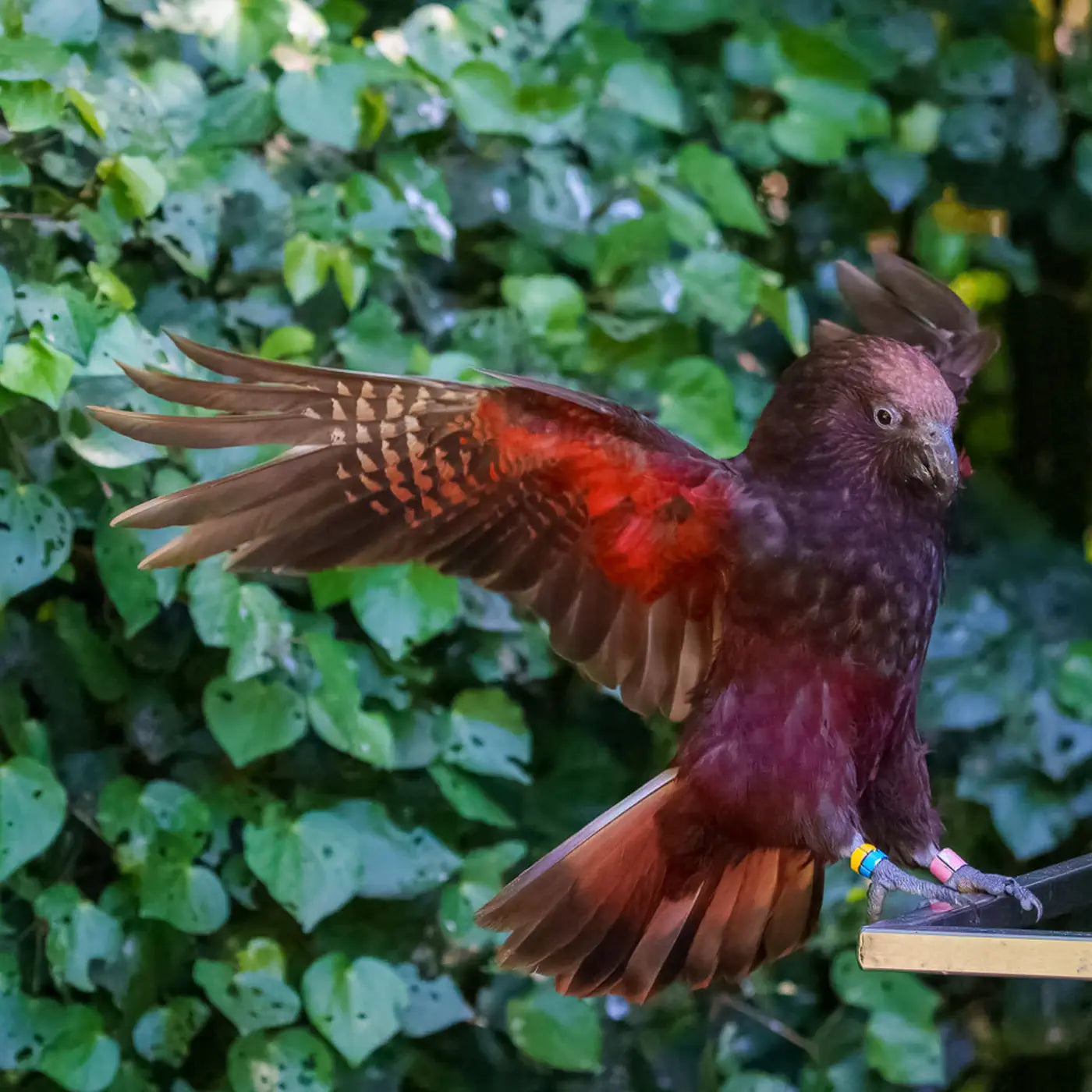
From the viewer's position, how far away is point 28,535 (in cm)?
143

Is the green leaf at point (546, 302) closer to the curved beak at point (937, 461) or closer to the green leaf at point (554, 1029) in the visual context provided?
the curved beak at point (937, 461)

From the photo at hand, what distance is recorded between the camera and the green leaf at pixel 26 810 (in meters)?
1.44

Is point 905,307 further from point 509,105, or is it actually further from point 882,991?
point 882,991

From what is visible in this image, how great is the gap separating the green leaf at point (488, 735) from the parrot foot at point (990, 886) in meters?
0.60

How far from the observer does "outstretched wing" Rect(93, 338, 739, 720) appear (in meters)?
1.18

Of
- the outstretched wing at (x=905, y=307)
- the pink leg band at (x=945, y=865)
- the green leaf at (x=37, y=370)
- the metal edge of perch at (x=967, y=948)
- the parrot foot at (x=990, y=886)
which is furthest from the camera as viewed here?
the outstretched wing at (x=905, y=307)

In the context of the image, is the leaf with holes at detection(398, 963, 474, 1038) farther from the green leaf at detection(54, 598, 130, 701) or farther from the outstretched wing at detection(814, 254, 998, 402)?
the outstretched wing at detection(814, 254, 998, 402)

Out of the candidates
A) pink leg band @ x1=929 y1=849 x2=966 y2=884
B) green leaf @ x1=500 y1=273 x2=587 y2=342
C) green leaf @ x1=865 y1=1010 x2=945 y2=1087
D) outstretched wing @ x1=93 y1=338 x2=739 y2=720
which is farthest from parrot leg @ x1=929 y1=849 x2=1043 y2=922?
green leaf @ x1=500 y1=273 x2=587 y2=342

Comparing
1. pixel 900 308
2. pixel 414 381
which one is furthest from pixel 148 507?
pixel 900 308

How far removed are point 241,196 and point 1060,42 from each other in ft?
4.35

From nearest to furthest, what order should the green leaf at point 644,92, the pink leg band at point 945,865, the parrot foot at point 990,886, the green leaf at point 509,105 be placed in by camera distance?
the parrot foot at point 990,886 < the pink leg band at point 945,865 < the green leaf at point 509,105 < the green leaf at point 644,92

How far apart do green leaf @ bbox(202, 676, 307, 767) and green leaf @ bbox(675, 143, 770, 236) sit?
828 millimetres

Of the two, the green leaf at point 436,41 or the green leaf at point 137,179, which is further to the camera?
the green leaf at point 436,41

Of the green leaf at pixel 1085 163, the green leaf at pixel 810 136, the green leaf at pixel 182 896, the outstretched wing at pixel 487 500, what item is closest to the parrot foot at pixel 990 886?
the outstretched wing at pixel 487 500
